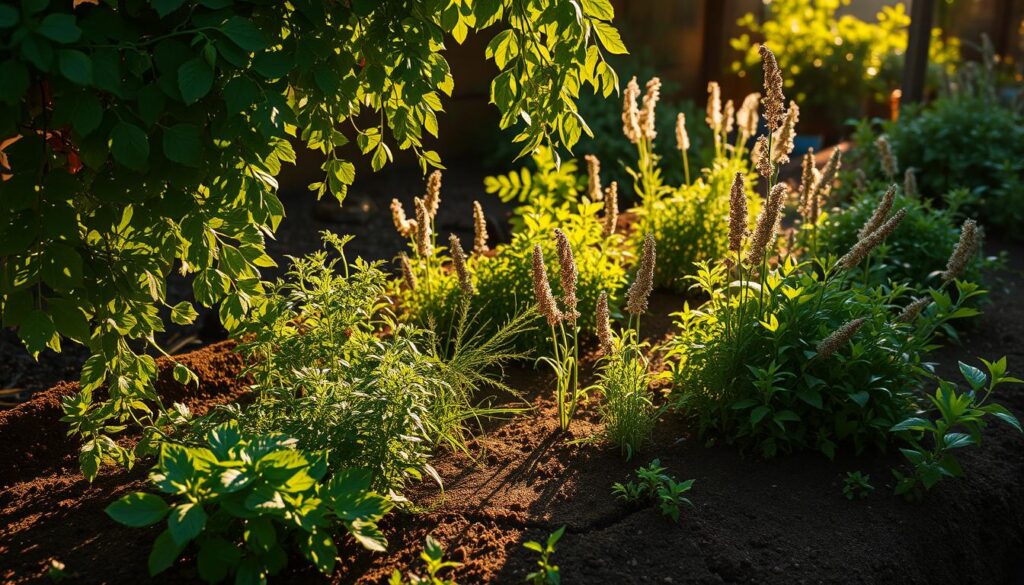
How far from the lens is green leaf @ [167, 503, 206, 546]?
2.02m

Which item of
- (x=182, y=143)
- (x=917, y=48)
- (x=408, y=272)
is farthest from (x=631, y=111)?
(x=917, y=48)

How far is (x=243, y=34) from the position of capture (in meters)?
1.97

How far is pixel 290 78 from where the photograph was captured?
8.30 feet

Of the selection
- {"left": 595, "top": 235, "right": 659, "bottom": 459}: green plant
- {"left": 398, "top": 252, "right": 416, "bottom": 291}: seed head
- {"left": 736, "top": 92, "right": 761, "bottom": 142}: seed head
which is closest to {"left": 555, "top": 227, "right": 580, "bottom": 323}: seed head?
{"left": 595, "top": 235, "right": 659, "bottom": 459}: green plant

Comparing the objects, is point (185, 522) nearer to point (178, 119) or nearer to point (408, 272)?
point (178, 119)

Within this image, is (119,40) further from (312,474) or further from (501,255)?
(501,255)

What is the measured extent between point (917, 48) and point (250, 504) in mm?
7445

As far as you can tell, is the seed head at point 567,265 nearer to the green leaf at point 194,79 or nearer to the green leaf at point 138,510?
the green leaf at point 194,79

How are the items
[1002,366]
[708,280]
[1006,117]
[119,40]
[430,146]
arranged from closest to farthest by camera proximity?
[119,40]
[1002,366]
[708,280]
[1006,117]
[430,146]

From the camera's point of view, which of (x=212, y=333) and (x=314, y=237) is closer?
(x=212, y=333)

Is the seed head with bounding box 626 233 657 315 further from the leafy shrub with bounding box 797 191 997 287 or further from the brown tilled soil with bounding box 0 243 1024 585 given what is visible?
the leafy shrub with bounding box 797 191 997 287

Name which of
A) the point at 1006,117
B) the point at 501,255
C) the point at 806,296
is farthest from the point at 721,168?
the point at 1006,117

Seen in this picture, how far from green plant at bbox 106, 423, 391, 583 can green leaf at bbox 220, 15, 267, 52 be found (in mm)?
893

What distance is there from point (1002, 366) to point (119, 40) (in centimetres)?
260
